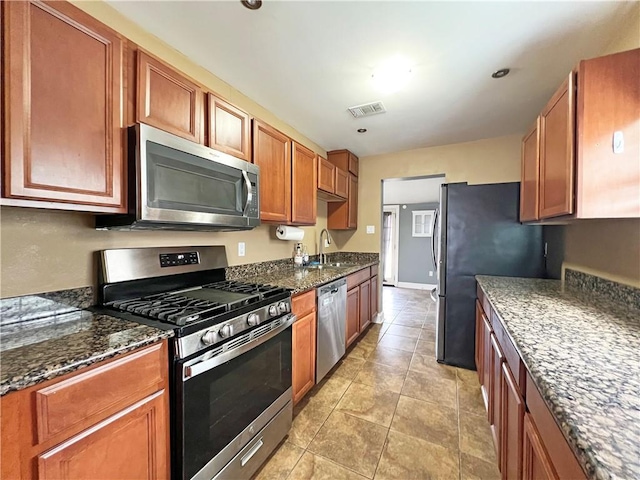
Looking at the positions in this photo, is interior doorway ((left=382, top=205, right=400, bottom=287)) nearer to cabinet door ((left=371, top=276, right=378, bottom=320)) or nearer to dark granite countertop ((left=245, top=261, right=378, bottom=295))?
cabinet door ((left=371, top=276, right=378, bottom=320))

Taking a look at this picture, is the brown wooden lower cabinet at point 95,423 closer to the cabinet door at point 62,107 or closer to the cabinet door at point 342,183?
the cabinet door at point 62,107

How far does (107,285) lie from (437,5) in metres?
2.16

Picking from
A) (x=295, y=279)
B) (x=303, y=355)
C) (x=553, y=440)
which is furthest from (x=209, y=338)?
(x=553, y=440)

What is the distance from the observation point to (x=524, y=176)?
2053 mm

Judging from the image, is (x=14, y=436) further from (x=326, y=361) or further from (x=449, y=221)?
(x=449, y=221)

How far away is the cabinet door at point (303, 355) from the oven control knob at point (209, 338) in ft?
2.40

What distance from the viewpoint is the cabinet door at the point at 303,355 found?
5.95 feet

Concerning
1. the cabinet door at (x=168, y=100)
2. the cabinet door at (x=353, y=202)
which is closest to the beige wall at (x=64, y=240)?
the cabinet door at (x=168, y=100)

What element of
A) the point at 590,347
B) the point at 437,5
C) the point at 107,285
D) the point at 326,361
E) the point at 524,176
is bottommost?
the point at 326,361

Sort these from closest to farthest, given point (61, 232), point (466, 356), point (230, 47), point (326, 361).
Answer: point (61, 232)
point (230, 47)
point (326, 361)
point (466, 356)

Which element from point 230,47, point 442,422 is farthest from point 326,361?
point 230,47

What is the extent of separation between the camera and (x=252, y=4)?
51.0 inches

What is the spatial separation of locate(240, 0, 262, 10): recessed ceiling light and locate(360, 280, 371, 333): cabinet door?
2.59 m

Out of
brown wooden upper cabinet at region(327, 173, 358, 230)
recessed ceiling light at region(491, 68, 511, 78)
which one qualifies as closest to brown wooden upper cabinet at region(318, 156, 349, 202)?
brown wooden upper cabinet at region(327, 173, 358, 230)
